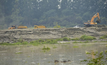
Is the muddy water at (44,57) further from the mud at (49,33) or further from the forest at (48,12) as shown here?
the forest at (48,12)

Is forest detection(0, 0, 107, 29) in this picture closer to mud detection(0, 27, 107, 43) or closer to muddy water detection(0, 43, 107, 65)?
mud detection(0, 27, 107, 43)

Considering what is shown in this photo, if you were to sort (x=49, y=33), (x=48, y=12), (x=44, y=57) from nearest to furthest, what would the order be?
(x=44, y=57) < (x=49, y=33) < (x=48, y=12)

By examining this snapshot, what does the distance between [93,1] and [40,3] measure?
21159 millimetres

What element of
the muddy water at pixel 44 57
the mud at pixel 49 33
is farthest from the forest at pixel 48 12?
the muddy water at pixel 44 57

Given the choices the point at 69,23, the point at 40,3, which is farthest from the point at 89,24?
the point at 40,3

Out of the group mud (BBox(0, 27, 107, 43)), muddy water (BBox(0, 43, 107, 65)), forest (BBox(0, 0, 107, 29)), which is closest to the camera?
muddy water (BBox(0, 43, 107, 65))

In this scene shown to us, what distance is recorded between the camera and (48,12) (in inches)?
3147

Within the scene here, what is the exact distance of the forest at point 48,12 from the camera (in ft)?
246

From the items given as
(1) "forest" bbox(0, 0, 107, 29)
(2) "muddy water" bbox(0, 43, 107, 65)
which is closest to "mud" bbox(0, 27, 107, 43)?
(2) "muddy water" bbox(0, 43, 107, 65)

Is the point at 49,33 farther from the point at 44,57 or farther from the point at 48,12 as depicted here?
the point at 48,12

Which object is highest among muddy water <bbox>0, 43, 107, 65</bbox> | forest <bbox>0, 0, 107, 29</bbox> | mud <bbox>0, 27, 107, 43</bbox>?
forest <bbox>0, 0, 107, 29</bbox>

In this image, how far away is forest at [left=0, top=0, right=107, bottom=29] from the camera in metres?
75.1

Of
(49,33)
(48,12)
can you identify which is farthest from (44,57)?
(48,12)

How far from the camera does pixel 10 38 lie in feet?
122
